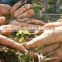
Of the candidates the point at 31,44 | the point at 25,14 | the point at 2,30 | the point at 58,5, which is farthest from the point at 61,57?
the point at 58,5

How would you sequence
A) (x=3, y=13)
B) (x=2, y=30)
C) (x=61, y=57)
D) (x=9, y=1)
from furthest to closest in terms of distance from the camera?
1. (x=9, y=1)
2. (x=3, y=13)
3. (x=2, y=30)
4. (x=61, y=57)

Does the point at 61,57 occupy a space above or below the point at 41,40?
below

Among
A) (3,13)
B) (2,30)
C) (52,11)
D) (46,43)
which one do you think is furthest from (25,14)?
(46,43)

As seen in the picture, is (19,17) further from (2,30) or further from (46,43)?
(46,43)

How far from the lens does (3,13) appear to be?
241 inches

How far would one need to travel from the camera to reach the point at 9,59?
3.47m

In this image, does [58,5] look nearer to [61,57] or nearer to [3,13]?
[3,13]

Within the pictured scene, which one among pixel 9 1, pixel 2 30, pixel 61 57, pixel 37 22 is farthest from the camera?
pixel 9 1

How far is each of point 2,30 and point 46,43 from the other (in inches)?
34.6

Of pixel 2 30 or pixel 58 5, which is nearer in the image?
pixel 2 30

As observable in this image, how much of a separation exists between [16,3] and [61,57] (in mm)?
3074

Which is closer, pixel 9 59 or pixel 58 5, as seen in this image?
pixel 9 59

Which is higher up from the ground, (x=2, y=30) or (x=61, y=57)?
(x=2, y=30)

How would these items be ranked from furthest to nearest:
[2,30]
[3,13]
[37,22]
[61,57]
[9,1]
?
[9,1], [3,13], [37,22], [2,30], [61,57]
